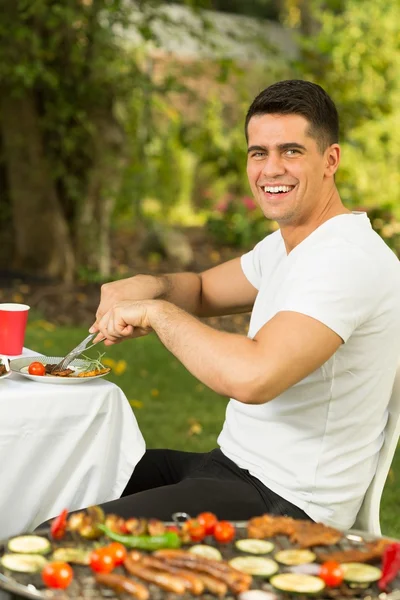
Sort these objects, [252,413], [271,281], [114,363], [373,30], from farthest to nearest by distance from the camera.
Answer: [373,30] → [114,363] → [271,281] → [252,413]

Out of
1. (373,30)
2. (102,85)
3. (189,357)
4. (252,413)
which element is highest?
(373,30)

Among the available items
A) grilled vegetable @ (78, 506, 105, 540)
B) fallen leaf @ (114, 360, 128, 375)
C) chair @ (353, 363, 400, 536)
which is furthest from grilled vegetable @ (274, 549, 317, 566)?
fallen leaf @ (114, 360, 128, 375)

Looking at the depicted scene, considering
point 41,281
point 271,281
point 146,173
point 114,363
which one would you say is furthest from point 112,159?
point 271,281

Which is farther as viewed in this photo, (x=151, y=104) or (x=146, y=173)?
(x=146, y=173)

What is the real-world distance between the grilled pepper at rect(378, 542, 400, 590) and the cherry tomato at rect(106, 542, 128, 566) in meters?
0.47

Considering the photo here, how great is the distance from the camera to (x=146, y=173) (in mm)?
9164

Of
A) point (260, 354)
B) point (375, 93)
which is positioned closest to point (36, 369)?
point (260, 354)

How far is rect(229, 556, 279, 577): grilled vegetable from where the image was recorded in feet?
6.08

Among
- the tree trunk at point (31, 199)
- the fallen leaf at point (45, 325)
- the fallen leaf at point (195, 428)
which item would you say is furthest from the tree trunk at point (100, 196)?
the fallen leaf at point (195, 428)

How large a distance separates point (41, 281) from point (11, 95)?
1.68 metres

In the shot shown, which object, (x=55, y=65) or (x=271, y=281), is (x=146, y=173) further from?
(x=271, y=281)

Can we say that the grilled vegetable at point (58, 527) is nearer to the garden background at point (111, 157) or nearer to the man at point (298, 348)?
the man at point (298, 348)

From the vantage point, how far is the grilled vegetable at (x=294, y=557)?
1.91 m

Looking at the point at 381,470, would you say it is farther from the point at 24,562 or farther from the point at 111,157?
the point at 111,157
